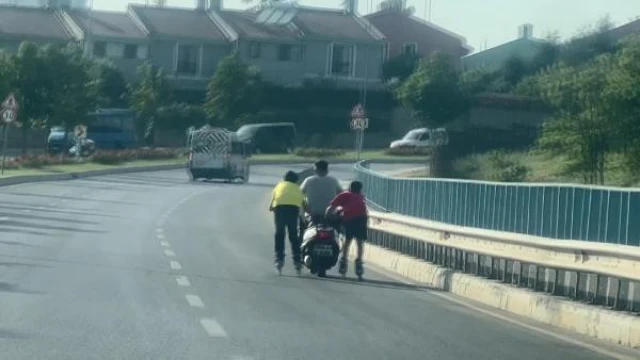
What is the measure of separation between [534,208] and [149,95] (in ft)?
221

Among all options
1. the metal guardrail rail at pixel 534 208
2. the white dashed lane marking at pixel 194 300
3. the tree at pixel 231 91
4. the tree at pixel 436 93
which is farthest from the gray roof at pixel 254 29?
the white dashed lane marking at pixel 194 300

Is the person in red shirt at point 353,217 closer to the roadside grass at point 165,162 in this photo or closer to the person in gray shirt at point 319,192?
the person in gray shirt at point 319,192

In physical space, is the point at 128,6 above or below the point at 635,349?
above

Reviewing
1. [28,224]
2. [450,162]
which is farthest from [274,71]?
[28,224]

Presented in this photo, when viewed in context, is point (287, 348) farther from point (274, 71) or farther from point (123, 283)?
point (274, 71)

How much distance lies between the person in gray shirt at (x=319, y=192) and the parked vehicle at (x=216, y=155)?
41.0 meters

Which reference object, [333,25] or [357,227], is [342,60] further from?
[357,227]

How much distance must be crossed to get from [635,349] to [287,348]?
3658mm

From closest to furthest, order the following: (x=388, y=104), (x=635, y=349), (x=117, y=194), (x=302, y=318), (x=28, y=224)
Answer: (x=635, y=349) < (x=302, y=318) < (x=28, y=224) < (x=117, y=194) < (x=388, y=104)

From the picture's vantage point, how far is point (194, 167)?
213 ft

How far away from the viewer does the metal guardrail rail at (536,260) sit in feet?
49.6

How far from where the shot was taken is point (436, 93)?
262 feet

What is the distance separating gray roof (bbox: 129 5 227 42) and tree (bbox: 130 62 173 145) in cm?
670

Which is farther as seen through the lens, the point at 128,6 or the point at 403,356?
the point at 128,6
